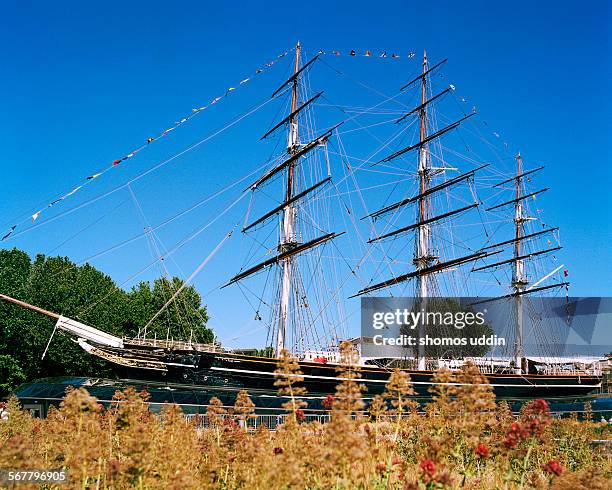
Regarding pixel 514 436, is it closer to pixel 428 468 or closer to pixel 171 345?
pixel 428 468

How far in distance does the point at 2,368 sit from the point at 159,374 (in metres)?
16.3

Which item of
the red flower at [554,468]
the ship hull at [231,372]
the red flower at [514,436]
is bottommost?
the red flower at [554,468]

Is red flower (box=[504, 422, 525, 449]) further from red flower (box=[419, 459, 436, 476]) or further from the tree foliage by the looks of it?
the tree foliage

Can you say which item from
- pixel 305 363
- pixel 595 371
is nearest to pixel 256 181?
pixel 305 363

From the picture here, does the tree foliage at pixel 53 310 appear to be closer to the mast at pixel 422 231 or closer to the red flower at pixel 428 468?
the mast at pixel 422 231

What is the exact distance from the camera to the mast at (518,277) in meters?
61.0

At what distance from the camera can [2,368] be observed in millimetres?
42594

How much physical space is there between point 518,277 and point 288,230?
117ft

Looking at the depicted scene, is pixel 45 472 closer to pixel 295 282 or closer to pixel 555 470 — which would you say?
pixel 555 470

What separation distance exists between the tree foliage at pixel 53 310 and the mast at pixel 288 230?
6.73 meters

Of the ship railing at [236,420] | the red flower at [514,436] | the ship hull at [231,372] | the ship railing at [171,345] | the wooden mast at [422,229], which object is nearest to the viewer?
the red flower at [514,436]

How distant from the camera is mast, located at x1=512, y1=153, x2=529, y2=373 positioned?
60969 millimetres

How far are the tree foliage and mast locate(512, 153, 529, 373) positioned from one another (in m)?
33.0

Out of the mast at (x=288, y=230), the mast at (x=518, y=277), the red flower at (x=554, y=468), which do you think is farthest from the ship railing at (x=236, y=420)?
the mast at (x=518, y=277)
